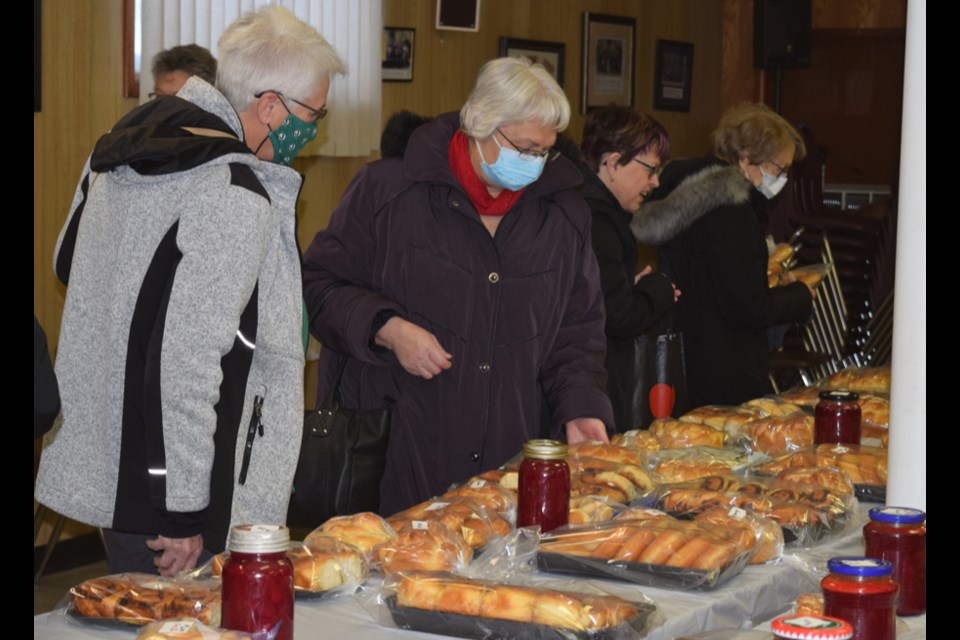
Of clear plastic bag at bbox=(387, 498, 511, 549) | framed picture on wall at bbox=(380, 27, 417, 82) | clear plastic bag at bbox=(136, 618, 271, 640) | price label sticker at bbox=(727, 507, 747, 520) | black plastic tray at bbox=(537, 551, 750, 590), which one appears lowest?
black plastic tray at bbox=(537, 551, 750, 590)

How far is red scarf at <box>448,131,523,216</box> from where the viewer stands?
2854mm

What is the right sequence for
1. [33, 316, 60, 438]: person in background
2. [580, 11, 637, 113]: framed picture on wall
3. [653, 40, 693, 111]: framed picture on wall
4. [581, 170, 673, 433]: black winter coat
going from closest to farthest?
[33, 316, 60, 438]: person in background < [581, 170, 673, 433]: black winter coat < [580, 11, 637, 113]: framed picture on wall < [653, 40, 693, 111]: framed picture on wall

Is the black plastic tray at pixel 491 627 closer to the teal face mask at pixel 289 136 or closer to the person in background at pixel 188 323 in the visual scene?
the person in background at pixel 188 323

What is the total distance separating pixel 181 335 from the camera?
6.89 ft

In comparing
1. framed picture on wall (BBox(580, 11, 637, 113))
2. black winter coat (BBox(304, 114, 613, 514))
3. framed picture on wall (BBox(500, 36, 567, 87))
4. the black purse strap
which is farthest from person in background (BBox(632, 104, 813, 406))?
framed picture on wall (BBox(580, 11, 637, 113))

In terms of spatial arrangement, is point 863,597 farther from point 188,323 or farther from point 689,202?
point 689,202

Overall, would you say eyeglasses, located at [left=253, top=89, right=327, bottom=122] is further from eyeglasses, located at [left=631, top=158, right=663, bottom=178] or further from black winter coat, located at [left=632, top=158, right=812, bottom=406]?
black winter coat, located at [left=632, top=158, right=812, bottom=406]

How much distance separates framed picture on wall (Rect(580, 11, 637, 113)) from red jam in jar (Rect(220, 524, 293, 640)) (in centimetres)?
618

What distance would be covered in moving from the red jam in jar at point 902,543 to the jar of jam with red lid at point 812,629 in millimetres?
509

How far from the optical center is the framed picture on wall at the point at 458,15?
6.25 meters

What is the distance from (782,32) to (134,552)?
720 centimetres

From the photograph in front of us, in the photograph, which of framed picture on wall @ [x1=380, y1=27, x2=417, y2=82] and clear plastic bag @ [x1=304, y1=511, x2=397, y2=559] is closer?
clear plastic bag @ [x1=304, y1=511, x2=397, y2=559]

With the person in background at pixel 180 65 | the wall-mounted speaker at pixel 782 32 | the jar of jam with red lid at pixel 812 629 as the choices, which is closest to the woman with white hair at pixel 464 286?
the jar of jam with red lid at pixel 812 629

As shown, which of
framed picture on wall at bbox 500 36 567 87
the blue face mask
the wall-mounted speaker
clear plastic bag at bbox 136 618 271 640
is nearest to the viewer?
clear plastic bag at bbox 136 618 271 640
